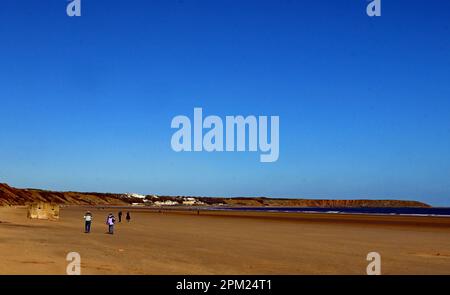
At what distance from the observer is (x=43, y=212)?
2355 inches

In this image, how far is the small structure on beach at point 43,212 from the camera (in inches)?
2329

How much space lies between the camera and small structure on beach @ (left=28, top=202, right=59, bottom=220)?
59.2 meters

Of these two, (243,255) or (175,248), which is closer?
(243,255)

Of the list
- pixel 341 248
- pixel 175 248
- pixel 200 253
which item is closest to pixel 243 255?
pixel 200 253

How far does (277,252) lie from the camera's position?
25656 mm

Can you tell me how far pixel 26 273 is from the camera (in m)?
15.6
